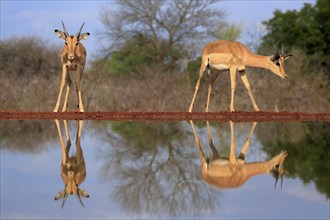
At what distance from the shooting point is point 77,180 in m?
7.81

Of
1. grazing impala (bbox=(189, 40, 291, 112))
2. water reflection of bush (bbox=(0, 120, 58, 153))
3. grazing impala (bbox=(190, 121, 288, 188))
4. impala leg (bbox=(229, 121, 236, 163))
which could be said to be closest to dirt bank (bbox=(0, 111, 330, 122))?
grazing impala (bbox=(189, 40, 291, 112))

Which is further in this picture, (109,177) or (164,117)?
(164,117)

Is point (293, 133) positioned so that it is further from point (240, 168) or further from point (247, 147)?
point (240, 168)

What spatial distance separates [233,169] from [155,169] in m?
0.98

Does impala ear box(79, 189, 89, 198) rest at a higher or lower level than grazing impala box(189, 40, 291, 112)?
lower

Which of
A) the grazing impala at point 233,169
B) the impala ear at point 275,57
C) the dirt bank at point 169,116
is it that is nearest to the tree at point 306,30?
the dirt bank at point 169,116

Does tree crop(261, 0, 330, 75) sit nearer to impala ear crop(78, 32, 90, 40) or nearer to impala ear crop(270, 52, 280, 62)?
impala ear crop(270, 52, 280, 62)

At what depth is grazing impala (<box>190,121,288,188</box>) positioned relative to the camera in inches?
310

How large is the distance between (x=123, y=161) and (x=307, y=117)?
8.38m

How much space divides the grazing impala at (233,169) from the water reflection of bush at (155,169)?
5.8 inches

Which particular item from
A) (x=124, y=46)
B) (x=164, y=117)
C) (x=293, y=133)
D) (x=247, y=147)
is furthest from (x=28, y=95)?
(x=124, y=46)

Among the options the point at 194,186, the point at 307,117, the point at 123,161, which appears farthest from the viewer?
the point at 307,117

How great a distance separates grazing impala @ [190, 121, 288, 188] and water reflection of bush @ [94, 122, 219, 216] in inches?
5.8

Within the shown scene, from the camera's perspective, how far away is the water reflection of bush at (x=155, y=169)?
268 inches
